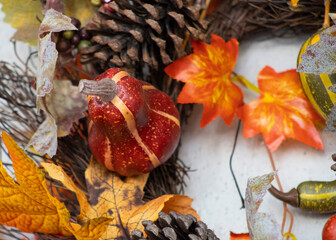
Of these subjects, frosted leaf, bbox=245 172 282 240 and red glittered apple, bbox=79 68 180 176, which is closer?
frosted leaf, bbox=245 172 282 240

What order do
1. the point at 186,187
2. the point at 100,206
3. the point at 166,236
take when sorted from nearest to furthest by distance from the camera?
the point at 166,236 → the point at 100,206 → the point at 186,187

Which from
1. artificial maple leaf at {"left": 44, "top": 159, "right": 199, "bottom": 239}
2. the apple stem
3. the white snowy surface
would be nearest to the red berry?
→ the white snowy surface

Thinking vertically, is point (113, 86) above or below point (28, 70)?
above

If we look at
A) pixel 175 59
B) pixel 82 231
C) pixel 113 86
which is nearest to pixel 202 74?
pixel 175 59

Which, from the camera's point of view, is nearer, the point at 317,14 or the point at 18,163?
the point at 18,163

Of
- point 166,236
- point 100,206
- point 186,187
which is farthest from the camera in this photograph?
point 186,187

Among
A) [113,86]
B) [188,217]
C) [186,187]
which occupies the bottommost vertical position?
[186,187]

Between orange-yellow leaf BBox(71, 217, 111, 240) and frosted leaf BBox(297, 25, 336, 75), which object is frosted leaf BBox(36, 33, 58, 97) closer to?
orange-yellow leaf BBox(71, 217, 111, 240)

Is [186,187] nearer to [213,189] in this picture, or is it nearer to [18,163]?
[213,189]
